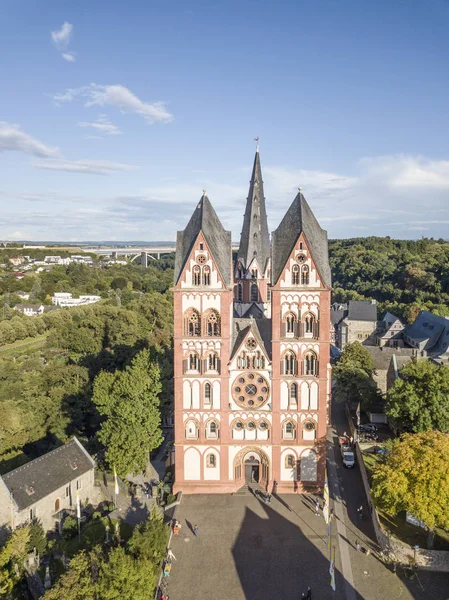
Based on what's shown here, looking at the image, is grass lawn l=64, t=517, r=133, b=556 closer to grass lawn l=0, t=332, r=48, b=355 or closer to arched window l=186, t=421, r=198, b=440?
arched window l=186, t=421, r=198, b=440

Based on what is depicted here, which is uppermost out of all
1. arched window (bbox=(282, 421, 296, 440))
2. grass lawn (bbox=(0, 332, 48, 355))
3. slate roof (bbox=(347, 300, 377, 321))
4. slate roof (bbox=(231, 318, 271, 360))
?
slate roof (bbox=(231, 318, 271, 360))

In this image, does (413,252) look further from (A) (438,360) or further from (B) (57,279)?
(B) (57,279)

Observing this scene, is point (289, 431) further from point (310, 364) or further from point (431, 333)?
point (431, 333)

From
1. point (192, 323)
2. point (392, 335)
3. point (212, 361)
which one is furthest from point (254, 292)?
point (392, 335)

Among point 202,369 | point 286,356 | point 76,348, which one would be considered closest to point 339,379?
point 286,356

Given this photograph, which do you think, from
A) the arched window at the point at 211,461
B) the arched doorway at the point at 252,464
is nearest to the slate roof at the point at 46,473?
the arched window at the point at 211,461

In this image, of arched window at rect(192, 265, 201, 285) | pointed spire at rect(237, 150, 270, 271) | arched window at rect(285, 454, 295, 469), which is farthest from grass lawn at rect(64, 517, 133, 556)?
pointed spire at rect(237, 150, 270, 271)

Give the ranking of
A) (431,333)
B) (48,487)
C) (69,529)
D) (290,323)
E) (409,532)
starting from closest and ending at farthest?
(409,532) < (69,529) < (48,487) < (290,323) < (431,333)
